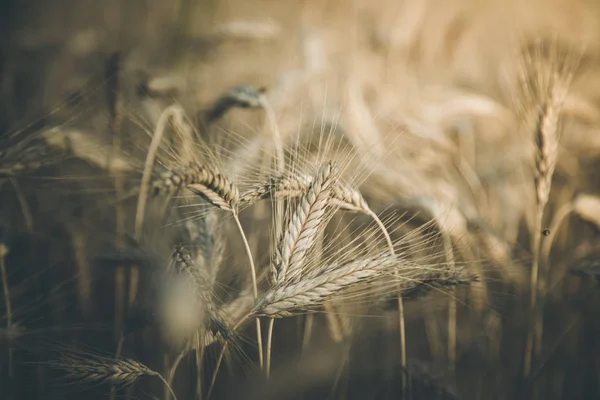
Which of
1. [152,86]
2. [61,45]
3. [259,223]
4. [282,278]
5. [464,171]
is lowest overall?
[282,278]

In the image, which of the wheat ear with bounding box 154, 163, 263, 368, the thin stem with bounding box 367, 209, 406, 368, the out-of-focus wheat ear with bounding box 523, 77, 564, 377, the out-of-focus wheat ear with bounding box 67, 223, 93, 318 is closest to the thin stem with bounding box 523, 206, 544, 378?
the out-of-focus wheat ear with bounding box 523, 77, 564, 377

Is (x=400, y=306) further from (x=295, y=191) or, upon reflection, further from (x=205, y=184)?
(x=205, y=184)

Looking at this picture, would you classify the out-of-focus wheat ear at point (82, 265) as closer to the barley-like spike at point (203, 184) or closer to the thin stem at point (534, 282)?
the barley-like spike at point (203, 184)

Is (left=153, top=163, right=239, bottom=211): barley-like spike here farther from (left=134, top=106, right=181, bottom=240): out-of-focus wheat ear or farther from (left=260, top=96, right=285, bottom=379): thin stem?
(left=134, top=106, right=181, bottom=240): out-of-focus wheat ear

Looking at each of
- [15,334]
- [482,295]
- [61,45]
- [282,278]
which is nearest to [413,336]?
[482,295]

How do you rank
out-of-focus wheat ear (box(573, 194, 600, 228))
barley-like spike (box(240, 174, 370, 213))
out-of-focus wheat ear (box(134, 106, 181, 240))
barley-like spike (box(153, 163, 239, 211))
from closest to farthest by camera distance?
barley-like spike (box(153, 163, 239, 211)), barley-like spike (box(240, 174, 370, 213)), out-of-focus wheat ear (box(134, 106, 181, 240)), out-of-focus wheat ear (box(573, 194, 600, 228))

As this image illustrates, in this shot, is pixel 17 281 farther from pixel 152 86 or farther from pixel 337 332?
pixel 337 332

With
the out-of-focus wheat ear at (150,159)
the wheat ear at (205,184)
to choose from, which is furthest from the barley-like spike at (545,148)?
the out-of-focus wheat ear at (150,159)

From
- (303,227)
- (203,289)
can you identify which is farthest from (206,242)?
(303,227)
